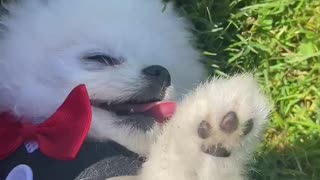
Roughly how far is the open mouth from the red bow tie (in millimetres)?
77

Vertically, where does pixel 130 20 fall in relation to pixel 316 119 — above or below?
above

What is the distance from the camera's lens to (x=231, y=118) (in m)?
1.34

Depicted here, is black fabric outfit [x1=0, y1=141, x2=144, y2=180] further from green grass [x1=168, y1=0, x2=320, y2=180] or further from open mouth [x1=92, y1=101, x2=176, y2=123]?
green grass [x1=168, y1=0, x2=320, y2=180]

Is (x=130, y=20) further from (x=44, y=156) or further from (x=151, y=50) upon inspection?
(x=44, y=156)

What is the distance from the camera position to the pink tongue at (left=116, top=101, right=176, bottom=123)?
1.59m

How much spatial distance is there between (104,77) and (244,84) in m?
0.33

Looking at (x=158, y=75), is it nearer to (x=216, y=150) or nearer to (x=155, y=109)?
(x=155, y=109)

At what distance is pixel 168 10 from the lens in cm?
183

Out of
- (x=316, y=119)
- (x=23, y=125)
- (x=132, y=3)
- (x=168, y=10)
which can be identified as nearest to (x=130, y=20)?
(x=132, y=3)

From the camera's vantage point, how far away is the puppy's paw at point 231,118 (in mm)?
1345

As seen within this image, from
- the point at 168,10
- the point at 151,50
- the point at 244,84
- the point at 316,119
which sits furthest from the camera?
the point at 316,119

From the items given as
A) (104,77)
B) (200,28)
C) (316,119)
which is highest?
(104,77)

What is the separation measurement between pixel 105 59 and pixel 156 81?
117mm

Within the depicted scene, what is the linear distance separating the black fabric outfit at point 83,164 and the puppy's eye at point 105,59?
0.18m
